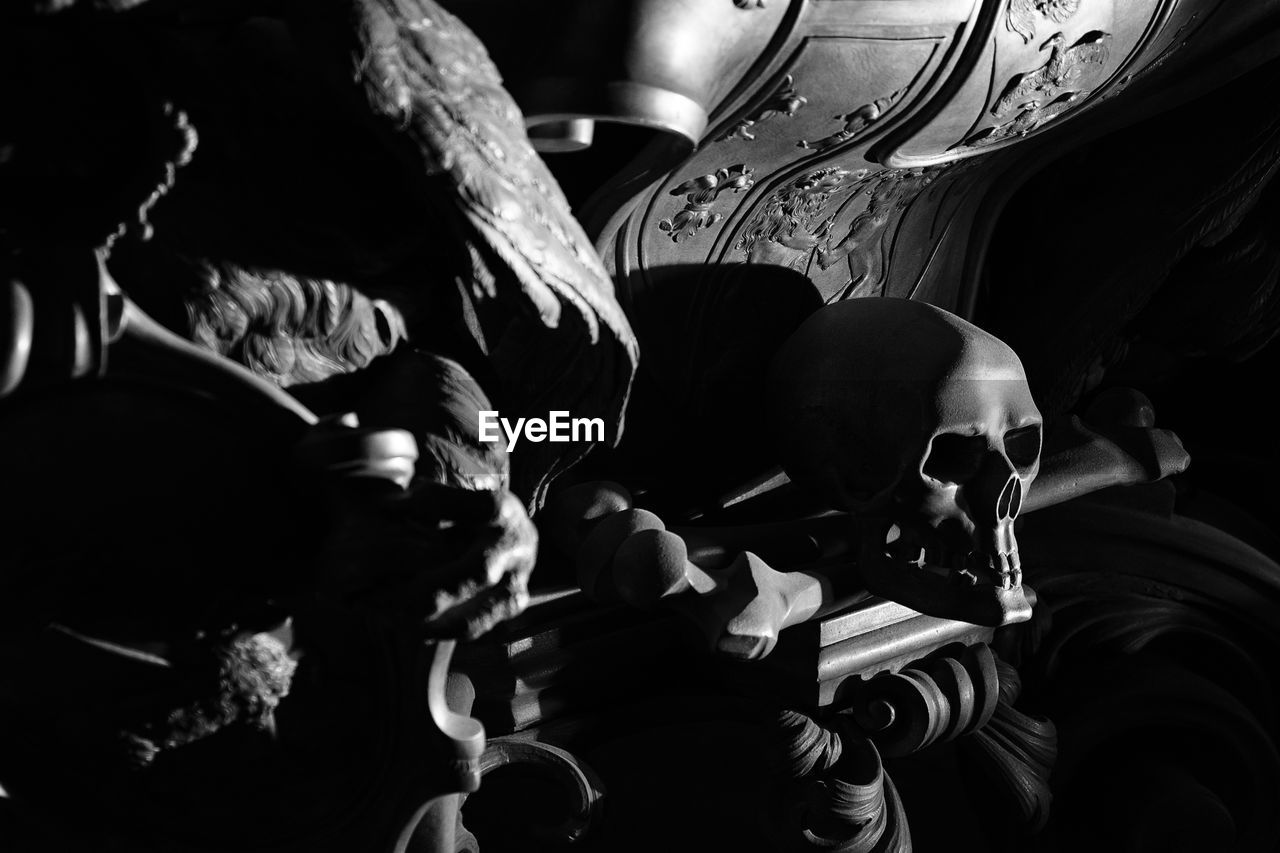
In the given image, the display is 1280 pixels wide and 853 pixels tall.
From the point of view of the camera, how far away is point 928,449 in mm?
881

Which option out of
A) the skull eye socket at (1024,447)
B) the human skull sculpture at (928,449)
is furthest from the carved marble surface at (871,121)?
the skull eye socket at (1024,447)

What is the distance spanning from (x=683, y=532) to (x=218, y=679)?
0.43 meters

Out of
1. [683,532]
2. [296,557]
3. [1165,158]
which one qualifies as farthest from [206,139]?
[1165,158]

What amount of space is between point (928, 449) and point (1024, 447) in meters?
0.10

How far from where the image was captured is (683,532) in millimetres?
957

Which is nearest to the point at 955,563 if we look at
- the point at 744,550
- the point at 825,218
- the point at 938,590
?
the point at 938,590

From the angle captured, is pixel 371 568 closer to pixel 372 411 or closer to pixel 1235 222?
pixel 372 411

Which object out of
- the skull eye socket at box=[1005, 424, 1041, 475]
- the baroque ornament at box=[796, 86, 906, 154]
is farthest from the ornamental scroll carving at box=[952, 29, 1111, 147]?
the skull eye socket at box=[1005, 424, 1041, 475]

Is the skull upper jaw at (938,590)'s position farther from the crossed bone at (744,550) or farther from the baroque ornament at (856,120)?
the baroque ornament at (856,120)

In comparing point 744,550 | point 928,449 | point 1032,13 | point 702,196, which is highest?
point 1032,13

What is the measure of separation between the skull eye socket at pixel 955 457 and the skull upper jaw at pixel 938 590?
64 mm

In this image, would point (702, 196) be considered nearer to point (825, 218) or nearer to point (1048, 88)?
point (825, 218)

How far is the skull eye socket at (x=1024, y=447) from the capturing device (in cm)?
94

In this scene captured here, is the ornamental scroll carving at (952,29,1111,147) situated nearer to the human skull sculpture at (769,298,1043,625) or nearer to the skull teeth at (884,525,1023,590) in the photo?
the human skull sculpture at (769,298,1043,625)
